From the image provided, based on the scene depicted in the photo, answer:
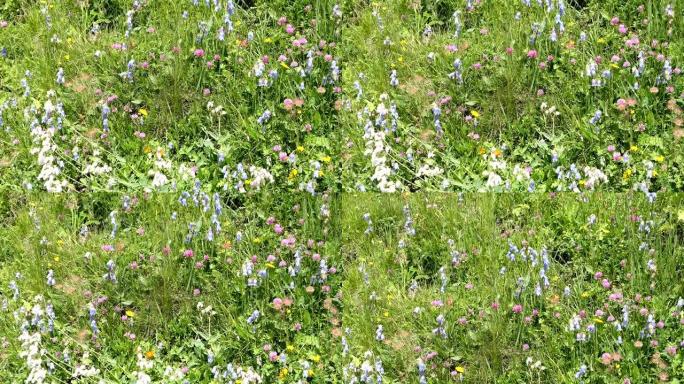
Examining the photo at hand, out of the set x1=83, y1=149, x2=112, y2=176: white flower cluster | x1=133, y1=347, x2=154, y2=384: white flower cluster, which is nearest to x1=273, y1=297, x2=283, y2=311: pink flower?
x1=133, y1=347, x2=154, y2=384: white flower cluster

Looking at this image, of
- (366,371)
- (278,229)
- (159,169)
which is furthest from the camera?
(159,169)

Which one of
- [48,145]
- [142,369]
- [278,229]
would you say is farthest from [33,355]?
[278,229]

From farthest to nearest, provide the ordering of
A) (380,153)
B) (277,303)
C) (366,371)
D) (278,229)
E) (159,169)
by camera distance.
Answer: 1. (159,169)
2. (380,153)
3. (278,229)
4. (277,303)
5. (366,371)

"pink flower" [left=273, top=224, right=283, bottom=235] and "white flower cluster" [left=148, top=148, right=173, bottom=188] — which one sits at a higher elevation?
"white flower cluster" [left=148, top=148, right=173, bottom=188]

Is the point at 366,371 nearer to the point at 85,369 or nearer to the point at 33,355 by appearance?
the point at 85,369

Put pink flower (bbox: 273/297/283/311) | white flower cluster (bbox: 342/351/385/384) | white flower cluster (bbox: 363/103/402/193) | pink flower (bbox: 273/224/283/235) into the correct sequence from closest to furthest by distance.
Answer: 1. white flower cluster (bbox: 342/351/385/384)
2. pink flower (bbox: 273/297/283/311)
3. pink flower (bbox: 273/224/283/235)
4. white flower cluster (bbox: 363/103/402/193)

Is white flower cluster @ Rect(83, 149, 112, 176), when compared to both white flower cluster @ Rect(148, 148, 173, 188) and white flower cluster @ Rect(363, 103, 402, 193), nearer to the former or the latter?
white flower cluster @ Rect(148, 148, 173, 188)

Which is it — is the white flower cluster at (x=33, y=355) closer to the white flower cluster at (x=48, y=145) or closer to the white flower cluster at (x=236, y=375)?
the white flower cluster at (x=48, y=145)

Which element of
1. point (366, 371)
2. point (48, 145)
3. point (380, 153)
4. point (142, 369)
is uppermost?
point (48, 145)

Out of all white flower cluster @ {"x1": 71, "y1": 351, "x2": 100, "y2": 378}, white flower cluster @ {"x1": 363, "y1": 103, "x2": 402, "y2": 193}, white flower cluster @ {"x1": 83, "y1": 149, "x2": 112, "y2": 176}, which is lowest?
white flower cluster @ {"x1": 71, "y1": 351, "x2": 100, "y2": 378}

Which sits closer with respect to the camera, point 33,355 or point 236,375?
point 236,375

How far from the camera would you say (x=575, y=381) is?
22.2 feet

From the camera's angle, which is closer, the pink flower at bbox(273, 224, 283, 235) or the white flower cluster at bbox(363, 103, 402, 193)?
the pink flower at bbox(273, 224, 283, 235)

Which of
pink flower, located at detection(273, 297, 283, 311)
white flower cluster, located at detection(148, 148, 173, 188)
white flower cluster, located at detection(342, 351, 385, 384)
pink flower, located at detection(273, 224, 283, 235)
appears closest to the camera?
white flower cluster, located at detection(342, 351, 385, 384)
